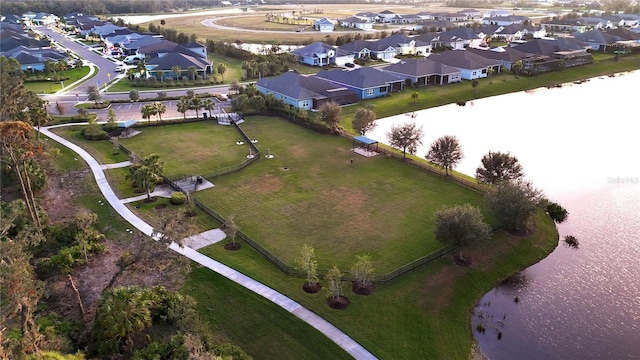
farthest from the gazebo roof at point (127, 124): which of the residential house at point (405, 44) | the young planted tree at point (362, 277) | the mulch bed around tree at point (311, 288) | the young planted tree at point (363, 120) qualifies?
the residential house at point (405, 44)

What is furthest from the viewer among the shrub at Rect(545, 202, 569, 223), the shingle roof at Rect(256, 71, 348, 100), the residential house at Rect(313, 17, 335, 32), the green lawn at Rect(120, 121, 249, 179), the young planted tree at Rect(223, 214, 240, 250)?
the residential house at Rect(313, 17, 335, 32)

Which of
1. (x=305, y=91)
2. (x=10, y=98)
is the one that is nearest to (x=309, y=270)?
(x=10, y=98)

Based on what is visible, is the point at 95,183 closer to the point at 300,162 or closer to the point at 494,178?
the point at 300,162

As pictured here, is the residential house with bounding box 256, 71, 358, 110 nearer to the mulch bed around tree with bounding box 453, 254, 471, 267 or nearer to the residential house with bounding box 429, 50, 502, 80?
the residential house with bounding box 429, 50, 502, 80

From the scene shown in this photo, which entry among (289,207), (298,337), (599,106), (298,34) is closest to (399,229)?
(289,207)

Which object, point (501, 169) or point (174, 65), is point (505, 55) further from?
point (174, 65)

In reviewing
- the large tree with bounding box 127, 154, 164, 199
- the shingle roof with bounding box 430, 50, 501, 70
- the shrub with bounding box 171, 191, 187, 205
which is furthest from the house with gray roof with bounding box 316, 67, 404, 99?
the shrub with bounding box 171, 191, 187, 205
